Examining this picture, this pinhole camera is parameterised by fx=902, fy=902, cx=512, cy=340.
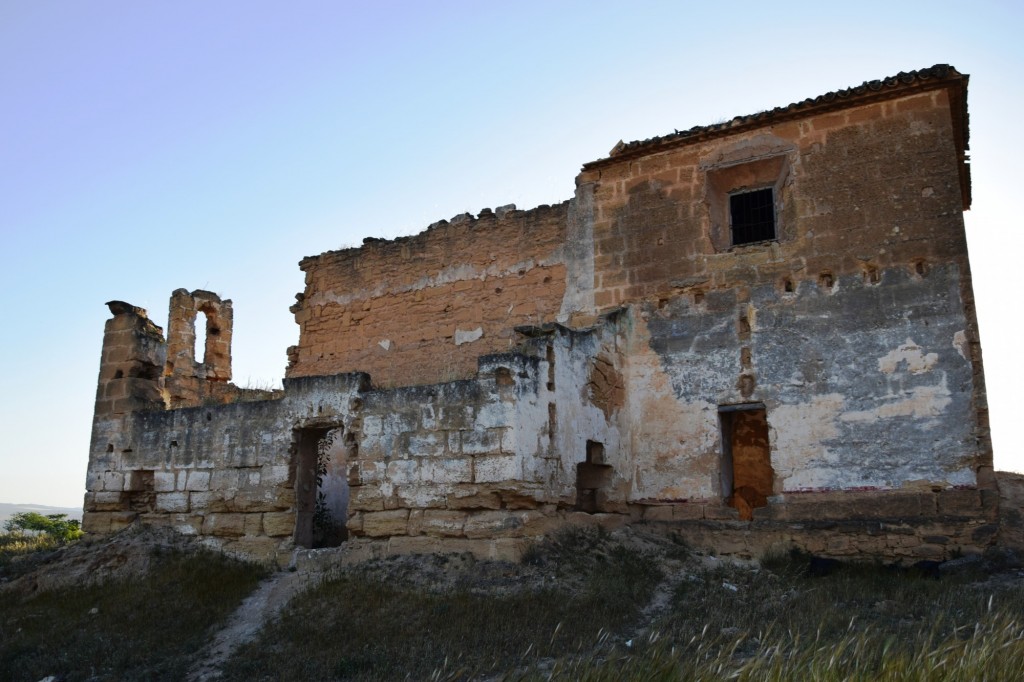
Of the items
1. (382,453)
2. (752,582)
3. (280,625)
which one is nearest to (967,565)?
(752,582)

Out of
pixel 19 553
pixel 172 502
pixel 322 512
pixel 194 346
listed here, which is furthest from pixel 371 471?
pixel 194 346

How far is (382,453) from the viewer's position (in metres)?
9.84

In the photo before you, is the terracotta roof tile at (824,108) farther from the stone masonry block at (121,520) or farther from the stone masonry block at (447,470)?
the stone masonry block at (121,520)

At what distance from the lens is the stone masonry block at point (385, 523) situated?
9578 millimetres

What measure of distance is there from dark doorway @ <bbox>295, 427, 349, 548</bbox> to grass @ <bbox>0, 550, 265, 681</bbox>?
0.93m

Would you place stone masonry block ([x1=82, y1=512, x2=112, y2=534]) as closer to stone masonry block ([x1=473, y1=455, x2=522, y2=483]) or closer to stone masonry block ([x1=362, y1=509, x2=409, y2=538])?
stone masonry block ([x1=362, y1=509, x2=409, y2=538])

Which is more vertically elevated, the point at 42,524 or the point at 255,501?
the point at 255,501

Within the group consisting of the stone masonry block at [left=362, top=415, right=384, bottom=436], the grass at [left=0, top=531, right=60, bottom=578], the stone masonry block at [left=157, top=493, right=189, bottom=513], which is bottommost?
the grass at [left=0, top=531, right=60, bottom=578]

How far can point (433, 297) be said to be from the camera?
13.4m

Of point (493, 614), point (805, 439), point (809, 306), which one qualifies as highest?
point (809, 306)

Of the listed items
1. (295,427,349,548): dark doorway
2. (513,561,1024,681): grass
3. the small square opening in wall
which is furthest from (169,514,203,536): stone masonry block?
the small square opening in wall

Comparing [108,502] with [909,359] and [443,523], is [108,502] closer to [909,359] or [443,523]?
[443,523]

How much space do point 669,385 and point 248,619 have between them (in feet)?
18.6

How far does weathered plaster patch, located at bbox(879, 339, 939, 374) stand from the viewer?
9938 mm
